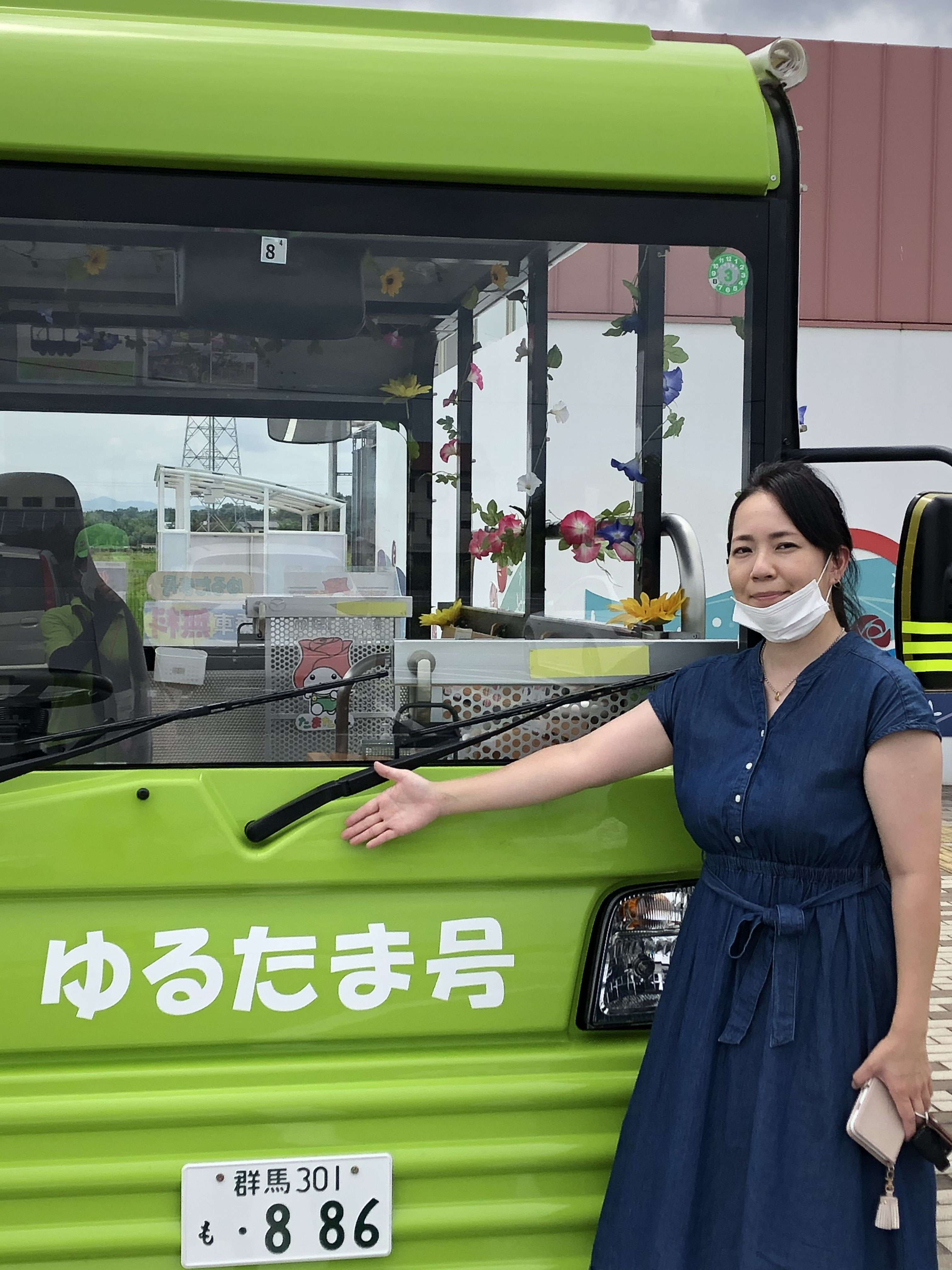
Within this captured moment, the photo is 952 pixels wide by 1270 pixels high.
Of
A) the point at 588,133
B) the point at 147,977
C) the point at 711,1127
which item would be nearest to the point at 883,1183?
the point at 711,1127

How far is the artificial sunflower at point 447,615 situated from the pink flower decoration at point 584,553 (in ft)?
0.72

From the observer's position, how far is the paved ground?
10.4 feet

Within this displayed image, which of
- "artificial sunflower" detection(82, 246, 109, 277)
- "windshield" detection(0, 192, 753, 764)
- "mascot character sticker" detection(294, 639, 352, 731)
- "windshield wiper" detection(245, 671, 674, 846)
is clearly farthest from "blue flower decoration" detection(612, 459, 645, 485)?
"artificial sunflower" detection(82, 246, 109, 277)

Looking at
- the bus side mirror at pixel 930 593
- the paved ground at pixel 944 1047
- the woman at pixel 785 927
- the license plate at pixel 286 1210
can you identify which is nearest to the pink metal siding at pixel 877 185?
the paved ground at pixel 944 1047

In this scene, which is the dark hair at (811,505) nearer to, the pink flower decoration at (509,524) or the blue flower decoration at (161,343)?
the pink flower decoration at (509,524)

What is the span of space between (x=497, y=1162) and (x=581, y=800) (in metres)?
0.58

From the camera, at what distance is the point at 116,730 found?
1.84 m

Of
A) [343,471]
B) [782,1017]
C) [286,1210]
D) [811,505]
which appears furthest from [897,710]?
[286,1210]

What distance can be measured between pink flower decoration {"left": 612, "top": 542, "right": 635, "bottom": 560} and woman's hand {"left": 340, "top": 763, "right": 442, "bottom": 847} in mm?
576

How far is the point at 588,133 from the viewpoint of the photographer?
73.4 inches

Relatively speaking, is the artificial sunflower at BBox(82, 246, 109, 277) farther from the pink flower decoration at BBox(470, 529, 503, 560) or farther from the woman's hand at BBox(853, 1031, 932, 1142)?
the woman's hand at BBox(853, 1031, 932, 1142)

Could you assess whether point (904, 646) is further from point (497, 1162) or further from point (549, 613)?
point (497, 1162)

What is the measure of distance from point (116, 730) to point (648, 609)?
0.93 m

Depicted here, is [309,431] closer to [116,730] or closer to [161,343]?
[161,343]
